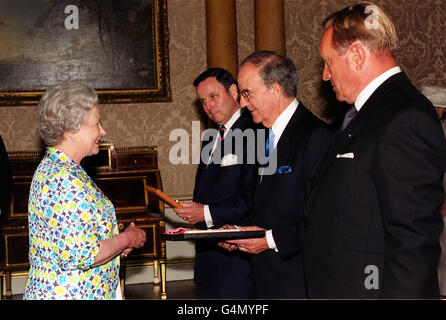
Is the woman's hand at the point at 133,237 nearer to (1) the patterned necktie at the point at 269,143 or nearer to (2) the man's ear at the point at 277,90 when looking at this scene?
(1) the patterned necktie at the point at 269,143

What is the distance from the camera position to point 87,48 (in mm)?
6059

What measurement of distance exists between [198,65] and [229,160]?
3335 millimetres

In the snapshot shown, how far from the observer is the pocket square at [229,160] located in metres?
3.23

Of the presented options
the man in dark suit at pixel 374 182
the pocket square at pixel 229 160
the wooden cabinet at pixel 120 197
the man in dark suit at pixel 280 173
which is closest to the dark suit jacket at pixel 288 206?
the man in dark suit at pixel 280 173

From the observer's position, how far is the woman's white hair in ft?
7.77

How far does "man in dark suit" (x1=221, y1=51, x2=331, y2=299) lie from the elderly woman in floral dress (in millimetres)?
591

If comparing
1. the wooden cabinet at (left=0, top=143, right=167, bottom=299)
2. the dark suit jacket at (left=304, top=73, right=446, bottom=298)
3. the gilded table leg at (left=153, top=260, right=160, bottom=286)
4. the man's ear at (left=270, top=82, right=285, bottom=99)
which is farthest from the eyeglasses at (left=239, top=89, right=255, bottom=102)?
the gilded table leg at (left=153, top=260, right=160, bottom=286)

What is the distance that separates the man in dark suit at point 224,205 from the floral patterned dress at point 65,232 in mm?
913

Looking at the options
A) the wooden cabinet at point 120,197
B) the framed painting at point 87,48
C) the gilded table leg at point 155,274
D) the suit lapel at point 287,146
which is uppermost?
the framed painting at point 87,48

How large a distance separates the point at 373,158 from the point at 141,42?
15.7 ft

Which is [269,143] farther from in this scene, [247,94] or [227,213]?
[227,213]

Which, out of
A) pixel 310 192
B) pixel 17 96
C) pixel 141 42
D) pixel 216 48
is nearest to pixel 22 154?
pixel 17 96

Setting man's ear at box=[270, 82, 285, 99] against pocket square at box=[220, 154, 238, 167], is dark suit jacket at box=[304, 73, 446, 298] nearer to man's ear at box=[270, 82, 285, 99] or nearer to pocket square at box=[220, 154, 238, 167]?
man's ear at box=[270, 82, 285, 99]
